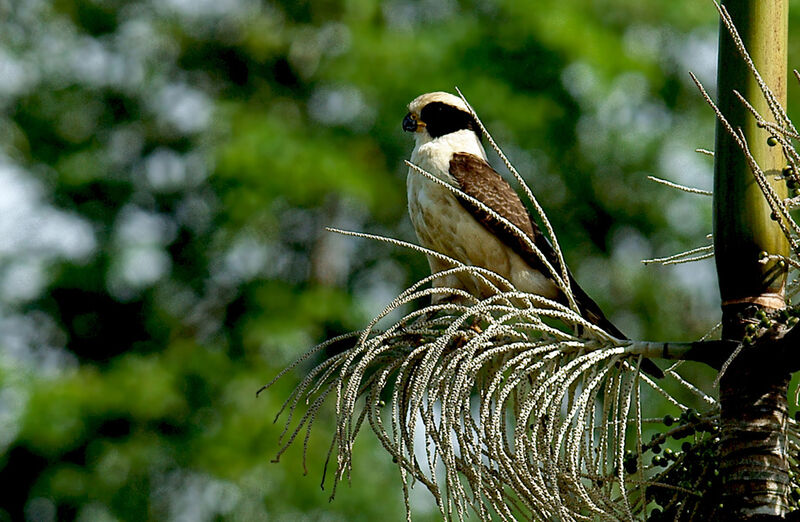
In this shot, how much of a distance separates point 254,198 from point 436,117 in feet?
16.3

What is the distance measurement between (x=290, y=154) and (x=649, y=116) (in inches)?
141

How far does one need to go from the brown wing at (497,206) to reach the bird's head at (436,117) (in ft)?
0.94

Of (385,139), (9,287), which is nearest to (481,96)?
(385,139)

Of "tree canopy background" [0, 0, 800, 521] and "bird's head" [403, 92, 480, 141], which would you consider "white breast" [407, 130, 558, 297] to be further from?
"tree canopy background" [0, 0, 800, 521]

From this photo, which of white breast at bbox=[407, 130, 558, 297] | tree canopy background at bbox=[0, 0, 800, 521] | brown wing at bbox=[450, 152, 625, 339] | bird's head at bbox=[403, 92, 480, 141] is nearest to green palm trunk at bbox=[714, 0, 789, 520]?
brown wing at bbox=[450, 152, 625, 339]

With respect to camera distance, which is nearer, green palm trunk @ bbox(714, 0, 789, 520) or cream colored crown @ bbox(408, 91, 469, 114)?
green palm trunk @ bbox(714, 0, 789, 520)

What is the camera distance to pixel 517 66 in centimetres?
993

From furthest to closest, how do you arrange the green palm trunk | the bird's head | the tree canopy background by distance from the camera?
the tree canopy background < the bird's head < the green palm trunk

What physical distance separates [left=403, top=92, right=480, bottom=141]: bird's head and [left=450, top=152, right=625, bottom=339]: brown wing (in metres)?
0.29

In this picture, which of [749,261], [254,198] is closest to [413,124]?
[749,261]

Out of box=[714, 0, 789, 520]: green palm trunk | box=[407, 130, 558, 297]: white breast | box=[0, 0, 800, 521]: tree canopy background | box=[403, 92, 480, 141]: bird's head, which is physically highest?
box=[714, 0, 789, 520]: green palm trunk

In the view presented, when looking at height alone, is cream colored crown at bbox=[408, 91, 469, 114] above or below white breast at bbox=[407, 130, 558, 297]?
above

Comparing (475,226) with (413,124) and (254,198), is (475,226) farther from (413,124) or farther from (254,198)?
(254,198)

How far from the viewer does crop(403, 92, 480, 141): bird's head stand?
4.90m
